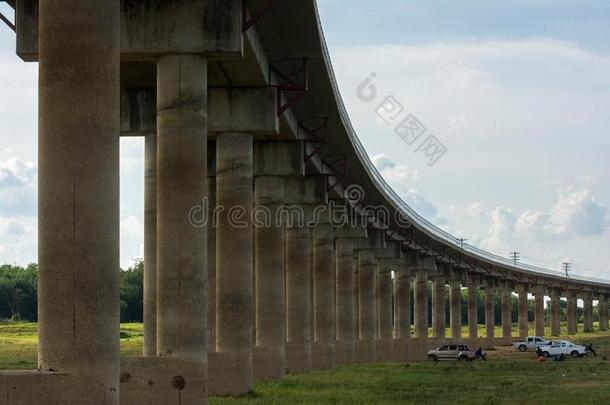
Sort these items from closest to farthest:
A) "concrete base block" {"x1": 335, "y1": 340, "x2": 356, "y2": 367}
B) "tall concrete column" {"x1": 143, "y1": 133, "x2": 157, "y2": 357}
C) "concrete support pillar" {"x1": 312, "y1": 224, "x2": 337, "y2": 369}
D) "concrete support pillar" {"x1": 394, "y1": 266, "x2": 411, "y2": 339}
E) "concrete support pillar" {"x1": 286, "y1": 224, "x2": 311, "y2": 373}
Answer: "tall concrete column" {"x1": 143, "y1": 133, "x2": 157, "y2": 357} → "concrete support pillar" {"x1": 286, "y1": 224, "x2": 311, "y2": 373} → "concrete support pillar" {"x1": 312, "y1": 224, "x2": 337, "y2": 369} → "concrete base block" {"x1": 335, "y1": 340, "x2": 356, "y2": 367} → "concrete support pillar" {"x1": 394, "y1": 266, "x2": 411, "y2": 339}

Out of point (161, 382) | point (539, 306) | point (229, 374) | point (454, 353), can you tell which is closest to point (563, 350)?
point (454, 353)

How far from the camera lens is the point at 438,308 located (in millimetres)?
122375

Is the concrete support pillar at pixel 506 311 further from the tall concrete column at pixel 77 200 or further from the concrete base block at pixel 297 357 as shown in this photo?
the tall concrete column at pixel 77 200

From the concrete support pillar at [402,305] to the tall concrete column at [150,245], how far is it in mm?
60008

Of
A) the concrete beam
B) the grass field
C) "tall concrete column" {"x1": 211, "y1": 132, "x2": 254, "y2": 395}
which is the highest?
the concrete beam

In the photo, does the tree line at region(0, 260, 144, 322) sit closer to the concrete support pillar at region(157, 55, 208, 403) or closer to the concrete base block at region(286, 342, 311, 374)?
Answer: the concrete base block at region(286, 342, 311, 374)

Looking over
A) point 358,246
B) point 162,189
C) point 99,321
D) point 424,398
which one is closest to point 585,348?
point 358,246

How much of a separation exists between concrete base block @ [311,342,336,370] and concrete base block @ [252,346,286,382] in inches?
542

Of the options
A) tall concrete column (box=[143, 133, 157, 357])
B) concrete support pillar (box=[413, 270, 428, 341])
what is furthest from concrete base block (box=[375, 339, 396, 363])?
tall concrete column (box=[143, 133, 157, 357])

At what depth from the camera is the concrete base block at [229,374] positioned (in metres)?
38.4

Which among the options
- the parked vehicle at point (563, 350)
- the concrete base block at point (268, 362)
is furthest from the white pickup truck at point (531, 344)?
the concrete base block at point (268, 362)

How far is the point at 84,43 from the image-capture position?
19.8 meters

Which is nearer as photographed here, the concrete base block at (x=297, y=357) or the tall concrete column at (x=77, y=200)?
the tall concrete column at (x=77, y=200)

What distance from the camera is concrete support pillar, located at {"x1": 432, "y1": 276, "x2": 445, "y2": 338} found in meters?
121
